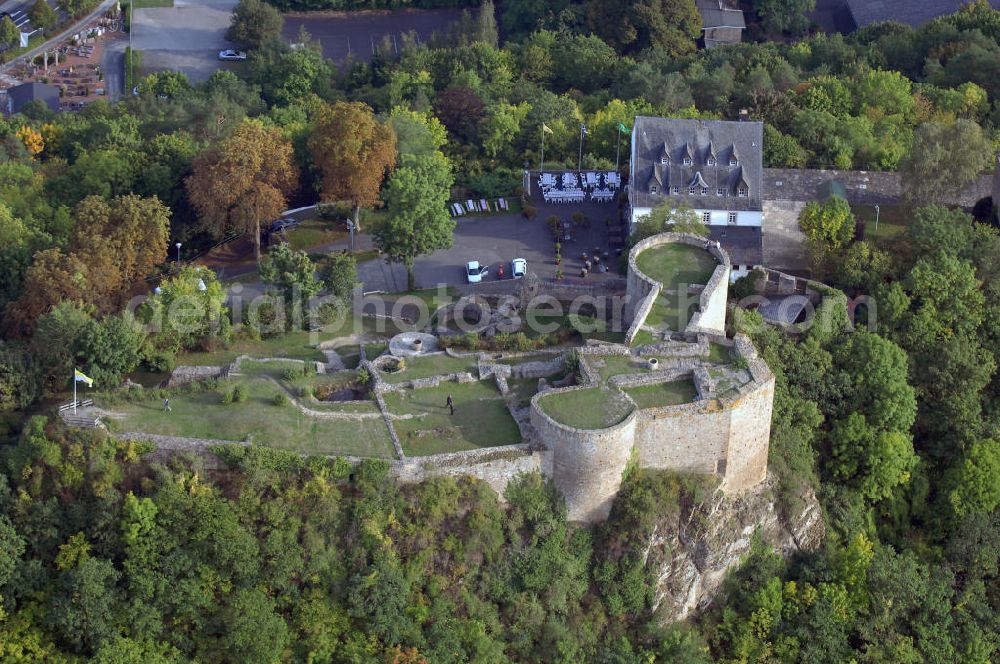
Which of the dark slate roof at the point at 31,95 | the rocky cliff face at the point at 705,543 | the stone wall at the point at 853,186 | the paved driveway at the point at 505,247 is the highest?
the stone wall at the point at 853,186

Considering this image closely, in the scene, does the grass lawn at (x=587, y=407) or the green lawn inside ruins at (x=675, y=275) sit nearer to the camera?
the grass lawn at (x=587, y=407)

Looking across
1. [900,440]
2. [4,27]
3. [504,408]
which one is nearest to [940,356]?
[900,440]

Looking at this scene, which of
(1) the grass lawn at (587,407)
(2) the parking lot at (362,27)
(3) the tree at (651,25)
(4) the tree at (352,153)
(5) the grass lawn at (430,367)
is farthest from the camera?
(2) the parking lot at (362,27)

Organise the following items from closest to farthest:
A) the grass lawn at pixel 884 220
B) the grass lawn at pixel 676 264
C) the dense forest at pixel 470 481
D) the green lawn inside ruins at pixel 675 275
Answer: the dense forest at pixel 470 481, the green lawn inside ruins at pixel 675 275, the grass lawn at pixel 676 264, the grass lawn at pixel 884 220

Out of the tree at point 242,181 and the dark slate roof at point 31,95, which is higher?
the tree at point 242,181

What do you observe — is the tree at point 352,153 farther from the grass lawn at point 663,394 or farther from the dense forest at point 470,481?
the grass lawn at point 663,394

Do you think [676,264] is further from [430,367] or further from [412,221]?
[430,367]

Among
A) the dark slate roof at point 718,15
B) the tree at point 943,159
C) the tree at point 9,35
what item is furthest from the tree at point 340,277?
the tree at point 9,35

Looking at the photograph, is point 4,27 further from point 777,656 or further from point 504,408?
point 777,656
